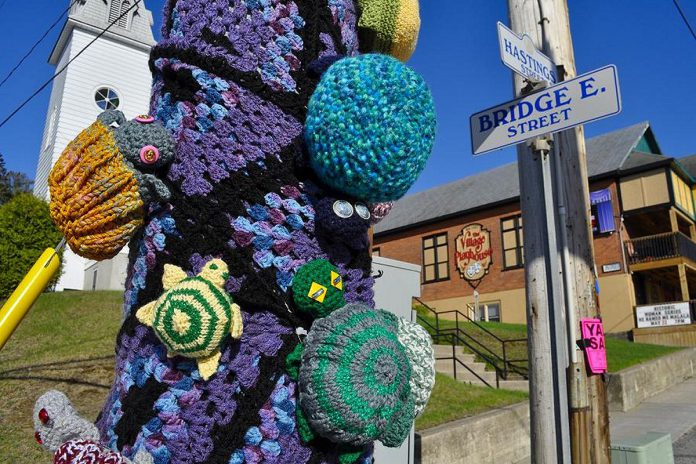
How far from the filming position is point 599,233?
62.6 ft

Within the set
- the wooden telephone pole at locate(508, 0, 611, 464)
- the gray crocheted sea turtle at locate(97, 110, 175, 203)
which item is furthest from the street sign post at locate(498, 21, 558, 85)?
the gray crocheted sea turtle at locate(97, 110, 175, 203)

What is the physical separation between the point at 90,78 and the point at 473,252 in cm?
1474

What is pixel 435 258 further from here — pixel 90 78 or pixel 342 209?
pixel 342 209

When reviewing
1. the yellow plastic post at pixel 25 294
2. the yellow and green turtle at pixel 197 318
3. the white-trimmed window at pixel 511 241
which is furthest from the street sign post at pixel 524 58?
the white-trimmed window at pixel 511 241

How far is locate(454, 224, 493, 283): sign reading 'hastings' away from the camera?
22000 mm

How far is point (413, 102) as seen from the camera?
47.1 inches

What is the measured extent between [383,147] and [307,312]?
1.27ft

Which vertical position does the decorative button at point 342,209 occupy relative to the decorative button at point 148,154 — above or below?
below

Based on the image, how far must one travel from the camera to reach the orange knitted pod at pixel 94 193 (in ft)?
3.91

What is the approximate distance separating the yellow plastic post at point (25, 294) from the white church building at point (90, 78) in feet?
45.2

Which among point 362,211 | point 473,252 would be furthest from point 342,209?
point 473,252

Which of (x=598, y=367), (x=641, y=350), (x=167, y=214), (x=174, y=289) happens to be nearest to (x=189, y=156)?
(x=167, y=214)

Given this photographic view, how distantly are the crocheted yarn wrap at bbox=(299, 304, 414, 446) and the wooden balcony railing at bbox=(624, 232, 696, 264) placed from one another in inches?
778

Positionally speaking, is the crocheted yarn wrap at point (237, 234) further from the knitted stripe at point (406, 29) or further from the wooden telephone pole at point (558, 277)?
the wooden telephone pole at point (558, 277)
